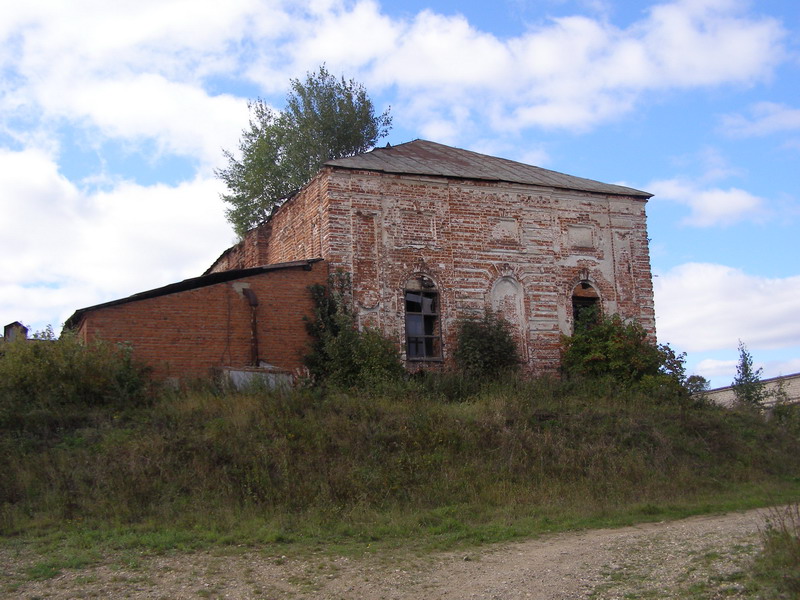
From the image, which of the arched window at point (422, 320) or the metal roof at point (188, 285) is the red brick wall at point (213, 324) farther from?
the arched window at point (422, 320)

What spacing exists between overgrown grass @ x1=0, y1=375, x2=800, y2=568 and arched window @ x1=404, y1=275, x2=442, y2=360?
312 centimetres

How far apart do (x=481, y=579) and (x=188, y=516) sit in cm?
460

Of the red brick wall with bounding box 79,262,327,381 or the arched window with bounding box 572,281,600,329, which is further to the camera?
the arched window with bounding box 572,281,600,329

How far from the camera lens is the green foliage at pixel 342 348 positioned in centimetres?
1822

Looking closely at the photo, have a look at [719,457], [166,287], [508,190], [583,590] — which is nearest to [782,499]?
[719,457]

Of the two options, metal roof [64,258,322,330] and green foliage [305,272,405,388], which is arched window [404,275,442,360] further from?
metal roof [64,258,322,330]

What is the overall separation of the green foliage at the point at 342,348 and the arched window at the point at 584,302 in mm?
6087

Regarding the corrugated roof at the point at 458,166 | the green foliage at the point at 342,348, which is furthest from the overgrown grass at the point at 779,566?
the corrugated roof at the point at 458,166

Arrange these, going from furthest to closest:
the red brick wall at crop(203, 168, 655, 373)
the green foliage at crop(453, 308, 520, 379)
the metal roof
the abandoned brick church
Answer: the red brick wall at crop(203, 168, 655, 373), the green foliage at crop(453, 308, 520, 379), the abandoned brick church, the metal roof

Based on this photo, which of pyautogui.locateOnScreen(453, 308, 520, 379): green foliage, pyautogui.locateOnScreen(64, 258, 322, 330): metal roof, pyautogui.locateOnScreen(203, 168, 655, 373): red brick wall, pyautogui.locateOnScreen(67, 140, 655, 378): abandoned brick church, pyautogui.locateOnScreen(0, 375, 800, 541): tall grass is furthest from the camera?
pyautogui.locateOnScreen(203, 168, 655, 373): red brick wall

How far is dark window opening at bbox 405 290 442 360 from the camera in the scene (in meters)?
20.8

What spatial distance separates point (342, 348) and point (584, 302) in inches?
312

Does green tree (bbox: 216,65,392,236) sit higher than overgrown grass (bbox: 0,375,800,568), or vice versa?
green tree (bbox: 216,65,392,236)

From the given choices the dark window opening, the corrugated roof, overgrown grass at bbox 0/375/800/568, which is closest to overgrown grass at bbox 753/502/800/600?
overgrown grass at bbox 0/375/800/568
